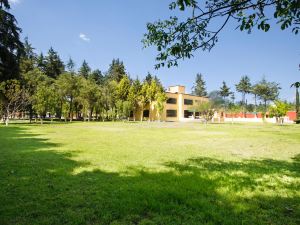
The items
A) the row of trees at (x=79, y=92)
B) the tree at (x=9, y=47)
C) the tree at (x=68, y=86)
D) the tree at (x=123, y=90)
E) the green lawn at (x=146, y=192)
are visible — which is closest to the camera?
the green lawn at (x=146, y=192)

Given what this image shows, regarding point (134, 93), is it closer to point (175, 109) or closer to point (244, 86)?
point (175, 109)

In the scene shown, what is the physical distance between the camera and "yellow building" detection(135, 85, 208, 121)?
231ft

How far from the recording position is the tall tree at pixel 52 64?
63062mm

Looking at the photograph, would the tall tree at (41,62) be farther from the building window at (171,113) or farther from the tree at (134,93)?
the building window at (171,113)

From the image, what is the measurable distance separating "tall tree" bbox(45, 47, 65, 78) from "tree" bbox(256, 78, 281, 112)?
66.3 meters

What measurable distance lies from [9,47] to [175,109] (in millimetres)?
52646

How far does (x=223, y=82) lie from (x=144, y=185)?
10515 cm

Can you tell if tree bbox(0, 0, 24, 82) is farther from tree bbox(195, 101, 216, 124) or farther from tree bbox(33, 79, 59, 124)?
tree bbox(195, 101, 216, 124)

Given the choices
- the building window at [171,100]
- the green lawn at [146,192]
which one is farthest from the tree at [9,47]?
the building window at [171,100]

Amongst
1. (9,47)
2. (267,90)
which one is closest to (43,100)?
(9,47)

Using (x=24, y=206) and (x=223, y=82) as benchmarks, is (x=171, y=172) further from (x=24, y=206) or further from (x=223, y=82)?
(x=223, y=82)

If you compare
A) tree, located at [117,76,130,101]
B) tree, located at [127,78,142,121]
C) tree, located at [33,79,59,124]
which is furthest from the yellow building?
tree, located at [33,79,59,124]

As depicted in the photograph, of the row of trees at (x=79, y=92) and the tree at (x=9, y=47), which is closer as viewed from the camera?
the tree at (x=9, y=47)

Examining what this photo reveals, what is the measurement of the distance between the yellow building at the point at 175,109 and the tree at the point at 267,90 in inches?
968
